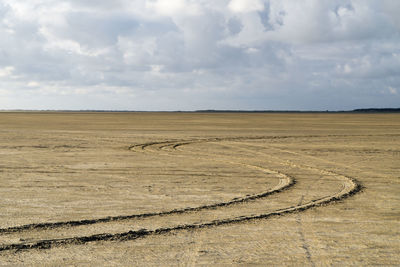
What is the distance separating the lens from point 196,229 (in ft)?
21.4

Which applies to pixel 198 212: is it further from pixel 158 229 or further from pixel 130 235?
pixel 130 235

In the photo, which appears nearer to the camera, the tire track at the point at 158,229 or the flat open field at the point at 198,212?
the flat open field at the point at 198,212

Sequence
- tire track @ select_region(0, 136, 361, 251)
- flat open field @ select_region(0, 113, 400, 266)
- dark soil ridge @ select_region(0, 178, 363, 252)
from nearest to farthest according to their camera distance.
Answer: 1. flat open field @ select_region(0, 113, 400, 266)
2. dark soil ridge @ select_region(0, 178, 363, 252)
3. tire track @ select_region(0, 136, 361, 251)

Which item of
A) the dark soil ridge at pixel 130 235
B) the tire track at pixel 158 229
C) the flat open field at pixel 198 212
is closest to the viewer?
the flat open field at pixel 198 212

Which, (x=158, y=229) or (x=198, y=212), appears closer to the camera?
(x=158, y=229)

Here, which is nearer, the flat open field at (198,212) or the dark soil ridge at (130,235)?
the flat open field at (198,212)

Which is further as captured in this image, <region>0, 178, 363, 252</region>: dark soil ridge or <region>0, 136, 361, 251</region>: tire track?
<region>0, 136, 361, 251</region>: tire track

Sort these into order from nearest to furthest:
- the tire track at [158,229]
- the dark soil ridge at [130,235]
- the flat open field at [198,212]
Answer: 1. the flat open field at [198,212]
2. the dark soil ridge at [130,235]
3. the tire track at [158,229]

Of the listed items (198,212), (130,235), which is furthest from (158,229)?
(198,212)

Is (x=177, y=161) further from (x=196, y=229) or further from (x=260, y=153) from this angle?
(x=196, y=229)

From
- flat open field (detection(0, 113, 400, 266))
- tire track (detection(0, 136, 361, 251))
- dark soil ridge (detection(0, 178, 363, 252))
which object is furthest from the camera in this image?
tire track (detection(0, 136, 361, 251))

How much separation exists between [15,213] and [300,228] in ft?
14.2

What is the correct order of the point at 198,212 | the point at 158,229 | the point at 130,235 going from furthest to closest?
the point at 198,212 → the point at 158,229 → the point at 130,235

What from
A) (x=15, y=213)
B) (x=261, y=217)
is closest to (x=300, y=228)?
(x=261, y=217)
